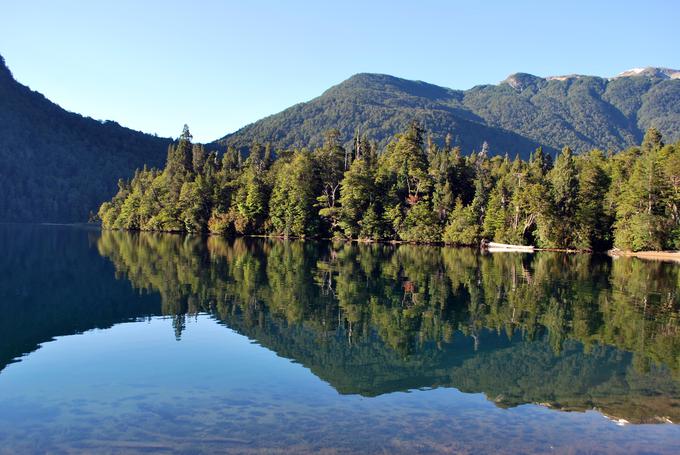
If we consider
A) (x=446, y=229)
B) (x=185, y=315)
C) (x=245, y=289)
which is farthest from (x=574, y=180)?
(x=185, y=315)

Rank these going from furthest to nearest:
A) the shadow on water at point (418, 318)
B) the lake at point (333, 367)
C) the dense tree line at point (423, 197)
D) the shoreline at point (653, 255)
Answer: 1. the dense tree line at point (423, 197)
2. the shoreline at point (653, 255)
3. the shadow on water at point (418, 318)
4. the lake at point (333, 367)

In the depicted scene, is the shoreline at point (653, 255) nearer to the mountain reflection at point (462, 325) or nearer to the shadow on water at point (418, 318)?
the mountain reflection at point (462, 325)

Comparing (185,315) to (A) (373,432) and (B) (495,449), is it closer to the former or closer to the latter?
(A) (373,432)

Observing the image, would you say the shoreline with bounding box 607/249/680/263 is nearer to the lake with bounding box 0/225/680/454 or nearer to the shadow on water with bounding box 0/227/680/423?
the shadow on water with bounding box 0/227/680/423

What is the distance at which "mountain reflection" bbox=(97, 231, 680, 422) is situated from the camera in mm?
18109

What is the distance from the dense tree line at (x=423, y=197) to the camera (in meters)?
80.1

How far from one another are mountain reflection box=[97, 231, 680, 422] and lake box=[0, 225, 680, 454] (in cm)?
13

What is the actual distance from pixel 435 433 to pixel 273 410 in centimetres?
435

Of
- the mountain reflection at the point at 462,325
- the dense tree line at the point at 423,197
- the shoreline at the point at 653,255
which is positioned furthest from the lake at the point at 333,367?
the dense tree line at the point at 423,197

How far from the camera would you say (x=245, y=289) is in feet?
120

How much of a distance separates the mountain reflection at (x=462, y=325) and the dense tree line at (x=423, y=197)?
106 ft

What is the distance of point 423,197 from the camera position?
98750mm

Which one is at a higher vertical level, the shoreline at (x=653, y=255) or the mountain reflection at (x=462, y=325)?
the shoreline at (x=653, y=255)

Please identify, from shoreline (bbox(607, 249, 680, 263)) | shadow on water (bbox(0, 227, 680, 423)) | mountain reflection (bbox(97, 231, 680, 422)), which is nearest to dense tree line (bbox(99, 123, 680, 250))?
shoreline (bbox(607, 249, 680, 263))
